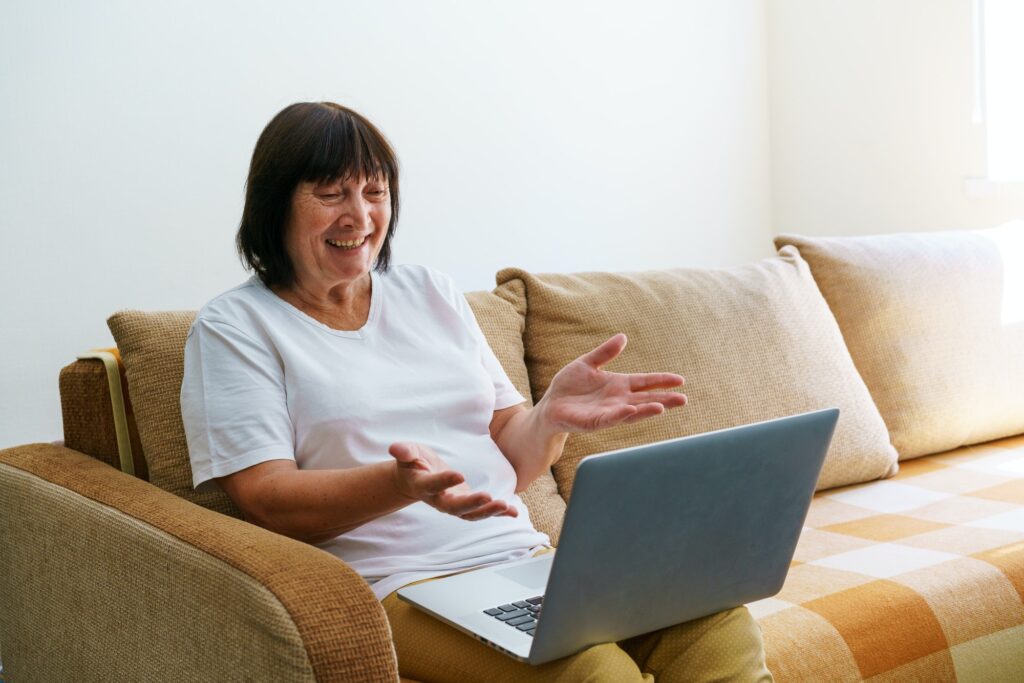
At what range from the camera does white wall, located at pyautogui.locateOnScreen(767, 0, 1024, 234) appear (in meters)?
2.90

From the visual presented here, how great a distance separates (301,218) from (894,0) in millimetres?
2221

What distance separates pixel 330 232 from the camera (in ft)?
4.68

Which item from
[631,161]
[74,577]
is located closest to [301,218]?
[74,577]

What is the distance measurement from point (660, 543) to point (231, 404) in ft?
1.79

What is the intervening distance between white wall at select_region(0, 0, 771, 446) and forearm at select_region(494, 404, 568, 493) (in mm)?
1027

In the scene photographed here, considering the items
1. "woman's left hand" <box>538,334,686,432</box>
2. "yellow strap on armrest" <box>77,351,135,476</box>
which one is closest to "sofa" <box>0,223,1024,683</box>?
"yellow strap on armrest" <box>77,351,135,476</box>

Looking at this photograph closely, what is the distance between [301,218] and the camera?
1431mm

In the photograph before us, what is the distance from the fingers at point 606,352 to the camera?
123 centimetres

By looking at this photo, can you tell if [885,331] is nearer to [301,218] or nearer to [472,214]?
[472,214]

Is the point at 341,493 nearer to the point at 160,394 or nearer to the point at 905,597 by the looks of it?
the point at 160,394

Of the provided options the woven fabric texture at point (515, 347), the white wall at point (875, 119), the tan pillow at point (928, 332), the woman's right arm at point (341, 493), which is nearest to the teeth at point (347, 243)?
the woman's right arm at point (341, 493)

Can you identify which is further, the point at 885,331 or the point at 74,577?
the point at 885,331

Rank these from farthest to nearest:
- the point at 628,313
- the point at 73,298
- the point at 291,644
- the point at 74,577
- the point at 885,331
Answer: the point at 885,331 → the point at 73,298 → the point at 628,313 → the point at 74,577 → the point at 291,644

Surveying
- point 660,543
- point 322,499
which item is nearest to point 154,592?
point 322,499
